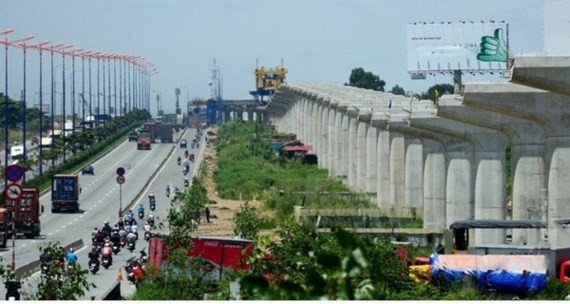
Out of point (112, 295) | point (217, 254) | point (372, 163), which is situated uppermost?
point (372, 163)

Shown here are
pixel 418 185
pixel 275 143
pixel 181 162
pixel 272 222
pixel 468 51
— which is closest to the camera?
pixel 272 222

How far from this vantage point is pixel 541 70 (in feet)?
133

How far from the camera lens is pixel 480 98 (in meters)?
47.4

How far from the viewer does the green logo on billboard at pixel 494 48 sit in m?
103

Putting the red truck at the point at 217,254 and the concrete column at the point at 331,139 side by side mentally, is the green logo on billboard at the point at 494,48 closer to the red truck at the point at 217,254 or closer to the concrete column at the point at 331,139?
the concrete column at the point at 331,139

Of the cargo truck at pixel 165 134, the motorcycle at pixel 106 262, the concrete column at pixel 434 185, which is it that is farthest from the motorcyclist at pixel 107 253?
the cargo truck at pixel 165 134

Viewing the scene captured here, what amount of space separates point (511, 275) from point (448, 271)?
5.43ft

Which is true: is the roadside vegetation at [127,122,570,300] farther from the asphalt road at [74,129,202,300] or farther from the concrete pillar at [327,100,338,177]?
the concrete pillar at [327,100,338,177]

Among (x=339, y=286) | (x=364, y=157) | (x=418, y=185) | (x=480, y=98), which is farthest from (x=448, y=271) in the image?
(x=364, y=157)

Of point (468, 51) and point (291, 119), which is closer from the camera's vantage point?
point (468, 51)

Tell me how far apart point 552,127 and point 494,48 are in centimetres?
5948

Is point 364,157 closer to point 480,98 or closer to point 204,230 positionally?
point 204,230

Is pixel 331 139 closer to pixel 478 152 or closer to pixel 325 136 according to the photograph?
pixel 325 136

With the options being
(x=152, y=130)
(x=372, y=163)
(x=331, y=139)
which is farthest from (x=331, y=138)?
(x=152, y=130)
